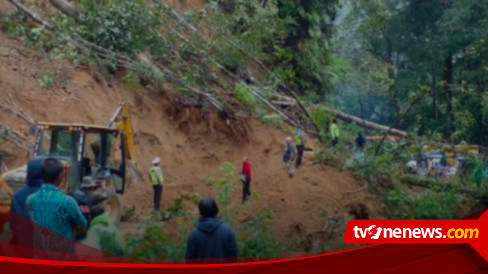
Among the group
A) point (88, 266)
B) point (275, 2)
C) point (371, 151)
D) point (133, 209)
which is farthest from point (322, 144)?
point (88, 266)

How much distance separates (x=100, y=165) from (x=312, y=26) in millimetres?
1367

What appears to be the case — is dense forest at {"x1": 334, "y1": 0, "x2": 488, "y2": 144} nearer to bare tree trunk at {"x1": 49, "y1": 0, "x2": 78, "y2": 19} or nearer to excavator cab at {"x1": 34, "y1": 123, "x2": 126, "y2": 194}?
excavator cab at {"x1": 34, "y1": 123, "x2": 126, "y2": 194}

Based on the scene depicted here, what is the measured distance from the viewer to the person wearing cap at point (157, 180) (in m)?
3.82

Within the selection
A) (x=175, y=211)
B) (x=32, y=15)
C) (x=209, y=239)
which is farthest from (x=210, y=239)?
(x=32, y=15)

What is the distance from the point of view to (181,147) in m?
3.94

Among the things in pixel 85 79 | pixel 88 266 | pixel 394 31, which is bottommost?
pixel 88 266

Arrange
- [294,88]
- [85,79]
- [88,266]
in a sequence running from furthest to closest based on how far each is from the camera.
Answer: [294,88] < [85,79] < [88,266]

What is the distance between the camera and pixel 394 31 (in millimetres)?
4207

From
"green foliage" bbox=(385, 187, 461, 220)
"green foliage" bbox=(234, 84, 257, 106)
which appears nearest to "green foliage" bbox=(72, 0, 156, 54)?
"green foliage" bbox=(234, 84, 257, 106)

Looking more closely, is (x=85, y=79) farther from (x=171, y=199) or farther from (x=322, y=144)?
(x=322, y=144)

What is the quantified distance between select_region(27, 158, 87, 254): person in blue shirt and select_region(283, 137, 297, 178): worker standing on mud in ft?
3.66

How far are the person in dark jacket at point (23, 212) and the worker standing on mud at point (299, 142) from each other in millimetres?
1334

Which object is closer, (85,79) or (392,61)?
(85,79)

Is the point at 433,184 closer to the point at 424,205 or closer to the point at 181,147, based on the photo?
the point at 424,205
